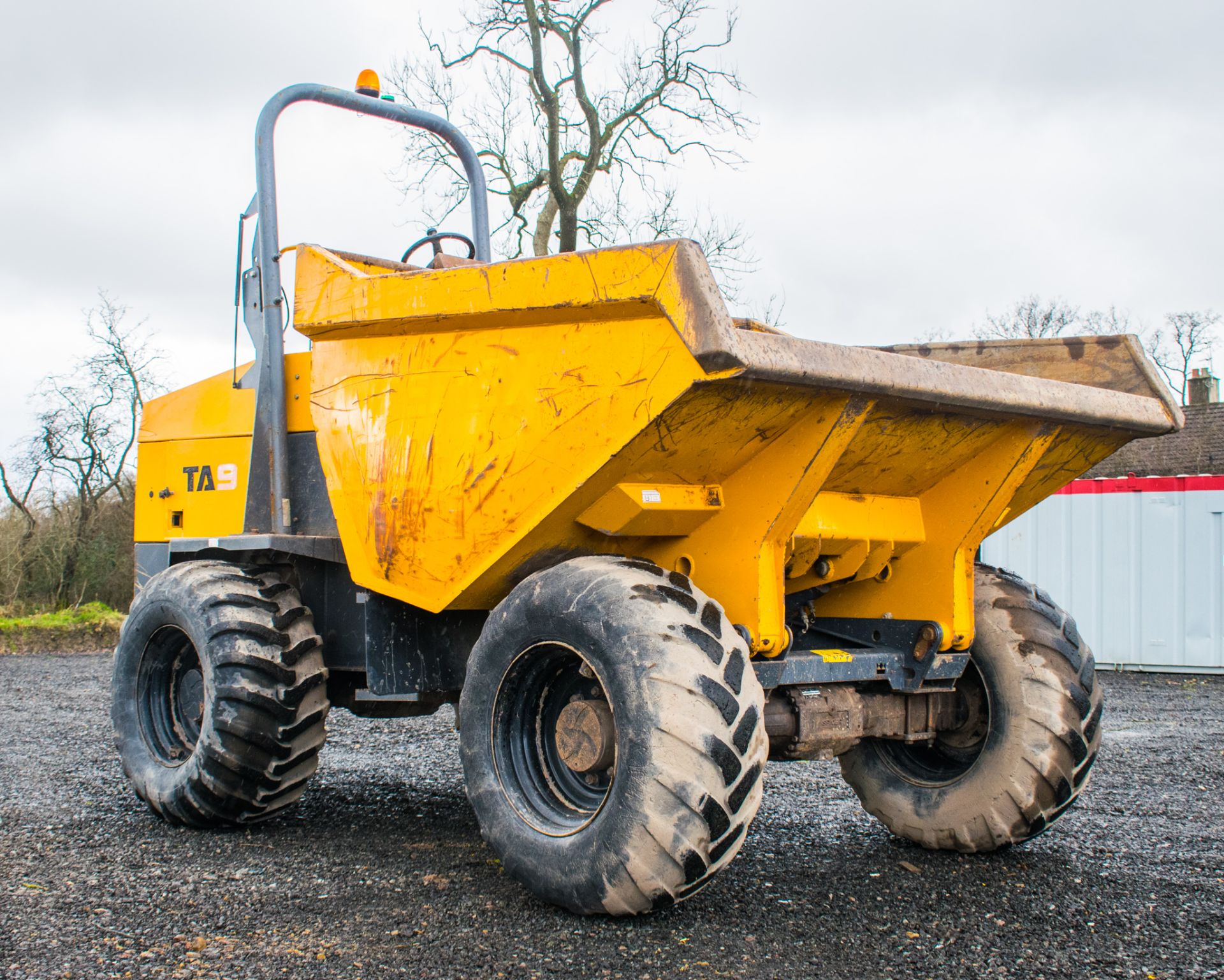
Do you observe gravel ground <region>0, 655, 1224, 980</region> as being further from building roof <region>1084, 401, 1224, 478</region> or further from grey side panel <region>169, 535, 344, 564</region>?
building roof <region>1084, 401, 1224, 478</region>

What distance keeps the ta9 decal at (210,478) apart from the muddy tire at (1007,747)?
2.95 meters

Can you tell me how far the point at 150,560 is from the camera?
5602 mm

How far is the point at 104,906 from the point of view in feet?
11.5

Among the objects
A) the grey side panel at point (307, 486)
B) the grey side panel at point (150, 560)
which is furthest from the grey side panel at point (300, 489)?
the grey side panel at point (150, 560)

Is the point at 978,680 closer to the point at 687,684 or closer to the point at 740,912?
the point at 740,912

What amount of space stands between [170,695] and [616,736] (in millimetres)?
2566

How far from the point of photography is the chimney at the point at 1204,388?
27978mm

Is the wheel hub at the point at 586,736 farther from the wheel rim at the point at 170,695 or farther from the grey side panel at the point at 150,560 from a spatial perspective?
the grey side panel at the point at 150,560

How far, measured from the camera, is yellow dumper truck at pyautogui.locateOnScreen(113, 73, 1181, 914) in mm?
3174

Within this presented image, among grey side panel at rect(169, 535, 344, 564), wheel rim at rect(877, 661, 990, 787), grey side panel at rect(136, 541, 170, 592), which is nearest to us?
wheel rim at rect(877, 661, 990, 787)

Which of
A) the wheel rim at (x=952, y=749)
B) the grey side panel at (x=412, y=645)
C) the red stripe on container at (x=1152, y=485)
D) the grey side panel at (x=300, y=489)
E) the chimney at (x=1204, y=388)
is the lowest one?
the wheel rim at (x=952, y=749)

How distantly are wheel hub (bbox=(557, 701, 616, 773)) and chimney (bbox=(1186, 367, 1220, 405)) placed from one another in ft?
92.6

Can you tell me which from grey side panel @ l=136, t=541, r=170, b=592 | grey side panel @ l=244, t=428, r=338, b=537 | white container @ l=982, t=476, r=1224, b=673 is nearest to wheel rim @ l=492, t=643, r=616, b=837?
grey side panel @ l=244, t=428, r=338, b=537

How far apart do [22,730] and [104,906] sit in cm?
467
